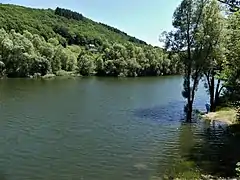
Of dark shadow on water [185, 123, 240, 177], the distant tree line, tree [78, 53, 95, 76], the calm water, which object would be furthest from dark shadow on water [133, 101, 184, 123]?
tree [78, 53, 95, 76]

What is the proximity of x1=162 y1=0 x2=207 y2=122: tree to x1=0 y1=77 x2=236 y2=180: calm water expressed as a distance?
22.7 ft

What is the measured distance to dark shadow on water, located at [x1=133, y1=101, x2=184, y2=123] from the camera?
46.8 meters

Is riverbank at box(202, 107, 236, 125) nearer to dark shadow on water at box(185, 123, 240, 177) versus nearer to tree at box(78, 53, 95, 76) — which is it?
dark shadow on water at box(185, 123, 240, 177)

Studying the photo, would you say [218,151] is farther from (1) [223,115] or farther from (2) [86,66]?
(2) [86,66]

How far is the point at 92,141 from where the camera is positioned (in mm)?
33625

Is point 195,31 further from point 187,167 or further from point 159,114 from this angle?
point 187,167

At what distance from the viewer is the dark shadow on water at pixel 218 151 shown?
83.9 feet

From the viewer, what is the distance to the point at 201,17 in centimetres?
4356

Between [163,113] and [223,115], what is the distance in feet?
28.6

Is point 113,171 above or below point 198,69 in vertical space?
below

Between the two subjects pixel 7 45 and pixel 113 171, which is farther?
pixel 7 45

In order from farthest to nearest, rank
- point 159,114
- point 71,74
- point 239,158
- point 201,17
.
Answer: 1. point 71,74
2. point 159,114
3. point 201,17
4. point 239,158

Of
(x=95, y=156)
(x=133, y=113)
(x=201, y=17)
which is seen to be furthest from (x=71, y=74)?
(x=95, y=156)

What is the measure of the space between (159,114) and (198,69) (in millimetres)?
8683
